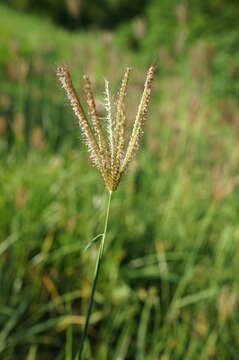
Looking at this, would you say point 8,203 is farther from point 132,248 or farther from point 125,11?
point 125,11

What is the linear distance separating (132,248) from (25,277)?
26.5 inches

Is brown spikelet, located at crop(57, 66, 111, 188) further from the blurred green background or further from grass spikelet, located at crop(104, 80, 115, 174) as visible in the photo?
the blurred green background

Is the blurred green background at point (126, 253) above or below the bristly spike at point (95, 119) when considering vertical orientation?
below

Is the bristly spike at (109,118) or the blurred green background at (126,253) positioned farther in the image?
the blurred green background at (126,253)

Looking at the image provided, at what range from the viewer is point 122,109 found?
66cm

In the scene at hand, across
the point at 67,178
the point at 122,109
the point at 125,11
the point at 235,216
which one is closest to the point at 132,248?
the point at 67,178

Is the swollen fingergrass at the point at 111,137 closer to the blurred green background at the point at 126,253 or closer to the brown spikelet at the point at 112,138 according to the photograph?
the brown spikelet at the point at 112,138

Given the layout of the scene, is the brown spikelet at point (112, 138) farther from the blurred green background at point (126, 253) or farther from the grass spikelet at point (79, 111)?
the blurred green background at point (126, 253)

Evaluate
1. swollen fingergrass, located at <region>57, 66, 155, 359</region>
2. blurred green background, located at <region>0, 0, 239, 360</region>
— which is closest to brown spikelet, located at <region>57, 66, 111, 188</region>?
swollen fingergrass, located at <region>57, 66, 155, 359</region>

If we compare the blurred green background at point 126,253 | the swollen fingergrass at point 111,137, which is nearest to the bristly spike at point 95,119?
the swollen fingergrass at point 111,137

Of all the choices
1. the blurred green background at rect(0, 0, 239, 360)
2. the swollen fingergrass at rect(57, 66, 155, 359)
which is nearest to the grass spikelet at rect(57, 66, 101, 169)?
the swollen fingergrass at rect(57, 66, 155, 359)

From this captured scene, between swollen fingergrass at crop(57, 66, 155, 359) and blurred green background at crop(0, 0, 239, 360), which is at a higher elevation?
swollen fingergrass at crop(57, 66, 155, 359)

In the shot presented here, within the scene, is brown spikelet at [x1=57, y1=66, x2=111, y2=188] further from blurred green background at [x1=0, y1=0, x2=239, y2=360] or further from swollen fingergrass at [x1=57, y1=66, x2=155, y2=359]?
blurred green background at [x1=0, y1=0, x2=239, y2=360]

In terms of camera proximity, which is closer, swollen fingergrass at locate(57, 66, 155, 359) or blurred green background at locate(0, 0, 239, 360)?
swollen fingergrass at locate(57, 66, 155, 359)
